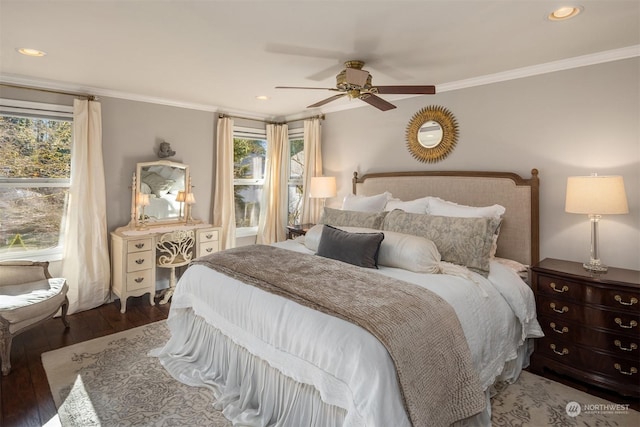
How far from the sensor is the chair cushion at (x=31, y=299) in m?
2.57

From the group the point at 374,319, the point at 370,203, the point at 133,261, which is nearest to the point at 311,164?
the point at 370,203

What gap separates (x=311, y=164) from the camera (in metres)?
4.88

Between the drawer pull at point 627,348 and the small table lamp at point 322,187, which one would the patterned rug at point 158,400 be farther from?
the small table lamp at point 322,187

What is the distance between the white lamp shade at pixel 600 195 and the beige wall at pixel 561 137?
0.36 metres

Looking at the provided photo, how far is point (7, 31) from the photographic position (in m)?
2.33

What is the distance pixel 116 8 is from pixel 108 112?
87.1 inches

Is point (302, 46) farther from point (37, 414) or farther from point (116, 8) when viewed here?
point (37, 414)

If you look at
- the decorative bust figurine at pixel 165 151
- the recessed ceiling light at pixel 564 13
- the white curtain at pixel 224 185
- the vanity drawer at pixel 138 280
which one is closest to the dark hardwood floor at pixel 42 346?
the vanity drawer at pixel 138 280

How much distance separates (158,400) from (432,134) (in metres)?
3.41

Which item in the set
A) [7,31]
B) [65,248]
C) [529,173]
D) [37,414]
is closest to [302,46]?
[7,31]

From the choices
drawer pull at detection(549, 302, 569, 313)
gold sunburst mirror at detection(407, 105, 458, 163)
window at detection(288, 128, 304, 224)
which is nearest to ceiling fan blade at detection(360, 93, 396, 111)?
gold sunburst mirror at detection(407, 105, 458, 163)

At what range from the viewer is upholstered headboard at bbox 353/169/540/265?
2949 millimetres

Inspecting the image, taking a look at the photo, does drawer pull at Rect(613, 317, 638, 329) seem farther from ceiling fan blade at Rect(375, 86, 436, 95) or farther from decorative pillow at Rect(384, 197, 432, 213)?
ceiling fan blade at Rect(375, 86, 436, 95)

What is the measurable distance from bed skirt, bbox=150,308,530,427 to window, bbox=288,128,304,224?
9.37ft
